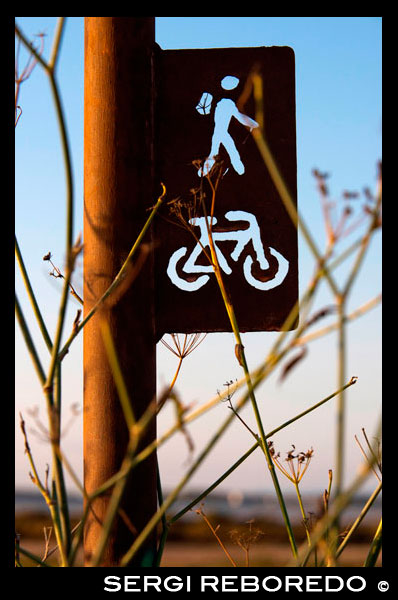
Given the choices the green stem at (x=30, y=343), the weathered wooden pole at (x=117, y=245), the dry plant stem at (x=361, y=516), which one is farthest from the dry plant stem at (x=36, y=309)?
the dry plant stem at (x=361, y=516)

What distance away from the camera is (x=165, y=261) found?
4.25ft

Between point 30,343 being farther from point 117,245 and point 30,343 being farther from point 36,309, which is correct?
point 117,245

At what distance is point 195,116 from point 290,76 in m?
0.18

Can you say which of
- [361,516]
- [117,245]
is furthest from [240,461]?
[117,245]

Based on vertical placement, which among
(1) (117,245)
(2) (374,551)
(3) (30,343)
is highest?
(1) (117,245)

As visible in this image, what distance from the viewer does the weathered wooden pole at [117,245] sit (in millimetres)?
1168

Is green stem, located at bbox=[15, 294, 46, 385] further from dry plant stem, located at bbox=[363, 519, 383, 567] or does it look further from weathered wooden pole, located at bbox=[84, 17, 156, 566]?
dry plant stem, located at bbox=[363, 519, 383, 567]

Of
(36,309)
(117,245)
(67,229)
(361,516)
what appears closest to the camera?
(67,229)

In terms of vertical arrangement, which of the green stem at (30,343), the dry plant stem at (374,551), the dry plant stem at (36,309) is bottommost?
the dry plant stem at (374,551)

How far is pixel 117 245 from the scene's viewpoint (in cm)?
120

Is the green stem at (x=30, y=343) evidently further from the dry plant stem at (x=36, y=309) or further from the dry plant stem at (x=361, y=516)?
the dry plant stem at (x=361, y=516)

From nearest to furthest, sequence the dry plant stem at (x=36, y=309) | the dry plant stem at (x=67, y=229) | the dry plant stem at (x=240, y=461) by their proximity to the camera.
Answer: the dry plant stem at (x=67, y=229) < the dry plant stem at (x=36, y=309) < the dry plant stem at (x=240, y=461)
